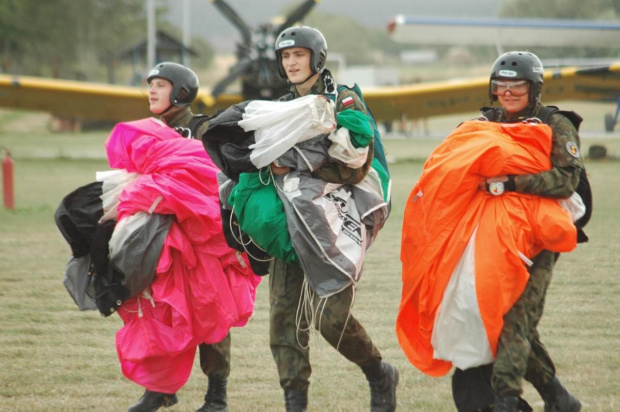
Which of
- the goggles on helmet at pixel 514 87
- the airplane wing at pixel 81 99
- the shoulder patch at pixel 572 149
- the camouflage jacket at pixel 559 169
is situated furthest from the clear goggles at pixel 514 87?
the airplane wing at pixel 81 99

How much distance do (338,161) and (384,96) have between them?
21333mm

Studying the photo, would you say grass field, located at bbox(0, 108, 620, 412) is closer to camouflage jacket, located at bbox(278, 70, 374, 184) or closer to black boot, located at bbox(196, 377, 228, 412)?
black boot, located at bbox(196, 377, 228, 412)

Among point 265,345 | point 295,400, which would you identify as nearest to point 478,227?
point 295,400

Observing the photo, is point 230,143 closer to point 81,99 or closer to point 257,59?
point 257,59

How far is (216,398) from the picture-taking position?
15.5ft

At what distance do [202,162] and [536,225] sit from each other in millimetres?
1792

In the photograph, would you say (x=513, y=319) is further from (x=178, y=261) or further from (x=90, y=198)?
(x=90, y=198)

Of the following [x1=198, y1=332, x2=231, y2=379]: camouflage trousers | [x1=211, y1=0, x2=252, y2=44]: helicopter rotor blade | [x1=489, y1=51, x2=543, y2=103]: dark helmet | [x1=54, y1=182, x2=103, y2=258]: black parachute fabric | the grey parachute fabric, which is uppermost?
[x1=489, y1=51, x2=543, y2=103]: dark helmet

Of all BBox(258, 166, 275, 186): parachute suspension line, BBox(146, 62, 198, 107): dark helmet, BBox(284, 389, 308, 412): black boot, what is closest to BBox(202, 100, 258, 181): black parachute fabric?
BBox(258, 166, 275, 186): parachute suspension line

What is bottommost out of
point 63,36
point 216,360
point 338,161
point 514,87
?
point 63,36

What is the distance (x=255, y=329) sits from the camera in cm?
654

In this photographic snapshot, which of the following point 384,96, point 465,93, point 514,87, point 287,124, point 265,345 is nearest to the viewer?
point 287,124

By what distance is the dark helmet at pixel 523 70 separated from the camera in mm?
4186

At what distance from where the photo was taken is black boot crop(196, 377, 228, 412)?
15.4 feet
